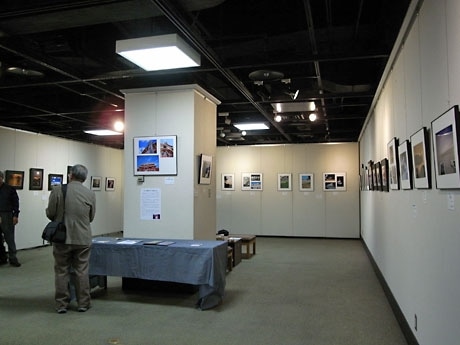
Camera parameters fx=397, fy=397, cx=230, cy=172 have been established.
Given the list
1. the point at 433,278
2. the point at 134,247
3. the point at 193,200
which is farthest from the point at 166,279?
the point at 433,278

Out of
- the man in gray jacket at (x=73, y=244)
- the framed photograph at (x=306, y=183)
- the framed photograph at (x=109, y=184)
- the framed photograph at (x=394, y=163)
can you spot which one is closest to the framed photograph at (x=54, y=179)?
the framed photograph at (x=109, y=184)

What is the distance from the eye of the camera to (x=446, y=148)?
2344 millimetres

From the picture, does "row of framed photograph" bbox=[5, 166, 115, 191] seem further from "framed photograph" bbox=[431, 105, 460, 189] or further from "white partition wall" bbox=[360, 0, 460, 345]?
"framed photograph" bbox=[431, 105, 460, 189]

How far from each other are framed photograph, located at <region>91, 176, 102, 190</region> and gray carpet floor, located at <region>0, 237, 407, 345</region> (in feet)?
17.4

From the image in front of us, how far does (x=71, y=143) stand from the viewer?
38.1 ft

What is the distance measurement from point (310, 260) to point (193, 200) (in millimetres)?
3716

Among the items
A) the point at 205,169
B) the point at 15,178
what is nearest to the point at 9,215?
the point at 15,178

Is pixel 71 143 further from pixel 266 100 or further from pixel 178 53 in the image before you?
pixel 178 53

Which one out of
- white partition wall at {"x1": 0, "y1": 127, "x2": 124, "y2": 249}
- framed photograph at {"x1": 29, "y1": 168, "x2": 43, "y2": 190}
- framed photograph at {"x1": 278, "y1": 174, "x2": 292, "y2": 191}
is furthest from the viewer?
framed photograph at {"x1": 278, "y1": 174, "x2": 292, "y2": 191}

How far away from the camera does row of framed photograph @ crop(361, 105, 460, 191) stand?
2.21m

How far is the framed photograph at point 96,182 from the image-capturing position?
1240 centimetres

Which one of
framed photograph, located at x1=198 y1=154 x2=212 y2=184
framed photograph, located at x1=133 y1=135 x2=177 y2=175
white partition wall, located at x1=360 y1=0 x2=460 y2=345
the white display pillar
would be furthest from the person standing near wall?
white partition wall, located at x1=360 y1=0 x2=460 y2=345

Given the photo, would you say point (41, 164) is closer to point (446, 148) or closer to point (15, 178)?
A: point (15, 178)

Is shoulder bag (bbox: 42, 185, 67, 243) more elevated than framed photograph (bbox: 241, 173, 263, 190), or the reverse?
framed photograph (bbox: 241, 173, 263, 190)
